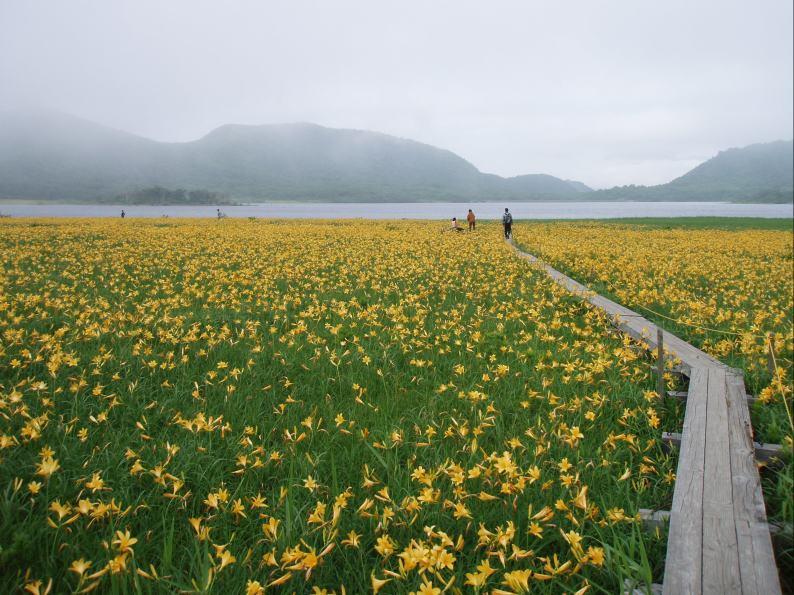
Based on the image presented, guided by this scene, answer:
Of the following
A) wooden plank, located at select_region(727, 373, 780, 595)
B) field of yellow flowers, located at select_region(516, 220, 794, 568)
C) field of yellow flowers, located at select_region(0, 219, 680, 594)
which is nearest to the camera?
wooden plank, located at select_region(727, 373, 780, 595)

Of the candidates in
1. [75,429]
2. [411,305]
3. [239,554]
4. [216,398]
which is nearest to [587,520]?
[239,554]

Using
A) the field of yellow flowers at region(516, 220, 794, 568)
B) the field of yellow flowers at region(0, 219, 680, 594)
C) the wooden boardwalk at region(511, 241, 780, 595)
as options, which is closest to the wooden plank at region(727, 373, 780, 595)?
the wooden boardwalk at region(511, 241, 780, 595)

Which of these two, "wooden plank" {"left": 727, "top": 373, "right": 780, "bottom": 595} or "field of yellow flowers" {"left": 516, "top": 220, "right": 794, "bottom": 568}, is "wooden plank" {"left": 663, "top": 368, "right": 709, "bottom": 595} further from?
"field of yellow flowers" {"left": 516, "top": 220, "right": 794, "bottom": 568}

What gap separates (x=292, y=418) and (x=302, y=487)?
106 cm

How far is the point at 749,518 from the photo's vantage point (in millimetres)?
2701

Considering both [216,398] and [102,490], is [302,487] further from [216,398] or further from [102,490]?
[216,398]

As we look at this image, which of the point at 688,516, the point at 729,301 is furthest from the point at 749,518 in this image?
the point at 729,301

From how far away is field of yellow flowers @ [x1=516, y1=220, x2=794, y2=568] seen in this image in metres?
4.25

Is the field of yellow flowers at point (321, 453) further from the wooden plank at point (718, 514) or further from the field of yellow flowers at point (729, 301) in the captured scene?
the field of yellow flowers at point (729, 301)

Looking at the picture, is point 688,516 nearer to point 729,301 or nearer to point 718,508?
point 718,508

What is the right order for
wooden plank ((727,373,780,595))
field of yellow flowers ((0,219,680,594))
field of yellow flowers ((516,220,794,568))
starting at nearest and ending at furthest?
wooden plank ((727,373,780,595))
field of yellow flowers ((0,219,680,594))
field of yellow flowers ((516,220,794,568))

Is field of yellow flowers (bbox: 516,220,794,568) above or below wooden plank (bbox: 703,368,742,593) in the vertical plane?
above

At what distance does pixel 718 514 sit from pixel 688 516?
0.18 metres

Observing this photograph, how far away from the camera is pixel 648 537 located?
113 inches
